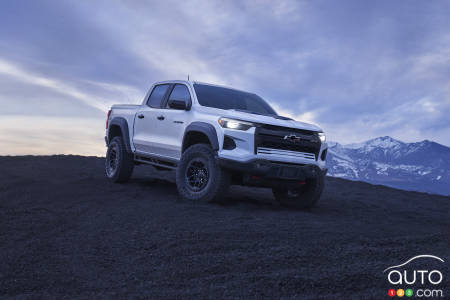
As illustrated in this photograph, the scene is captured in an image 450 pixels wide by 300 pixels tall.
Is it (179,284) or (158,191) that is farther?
(158,191)

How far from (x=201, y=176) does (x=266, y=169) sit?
3.59 feet

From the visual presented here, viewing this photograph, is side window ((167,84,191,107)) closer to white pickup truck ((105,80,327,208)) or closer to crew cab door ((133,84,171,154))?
white pickup truck ((105,80,327,208))

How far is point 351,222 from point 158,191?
364 centimetres

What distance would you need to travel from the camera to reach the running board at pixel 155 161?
7.59 metres

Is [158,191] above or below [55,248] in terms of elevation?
above

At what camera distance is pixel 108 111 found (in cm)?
970

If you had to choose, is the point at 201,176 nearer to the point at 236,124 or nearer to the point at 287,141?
the point at 236,124

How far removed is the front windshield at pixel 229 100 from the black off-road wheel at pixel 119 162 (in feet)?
7.69

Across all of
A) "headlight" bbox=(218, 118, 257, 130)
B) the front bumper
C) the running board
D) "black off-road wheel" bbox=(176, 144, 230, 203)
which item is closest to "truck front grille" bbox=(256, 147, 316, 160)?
the front bumper

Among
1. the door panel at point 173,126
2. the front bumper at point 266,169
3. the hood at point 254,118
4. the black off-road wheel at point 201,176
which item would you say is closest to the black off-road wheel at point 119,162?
the door panel at point 173,126

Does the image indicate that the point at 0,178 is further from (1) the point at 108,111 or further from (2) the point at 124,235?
(2) the point at 124,235

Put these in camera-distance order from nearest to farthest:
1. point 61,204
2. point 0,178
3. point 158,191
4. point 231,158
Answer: point 231,158 → point 61,204 → point 158,191 → point 0,178

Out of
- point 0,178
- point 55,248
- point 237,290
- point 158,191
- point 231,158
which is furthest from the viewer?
point 0,178

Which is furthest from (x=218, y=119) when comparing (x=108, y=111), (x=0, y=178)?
(x=0, y=178)
